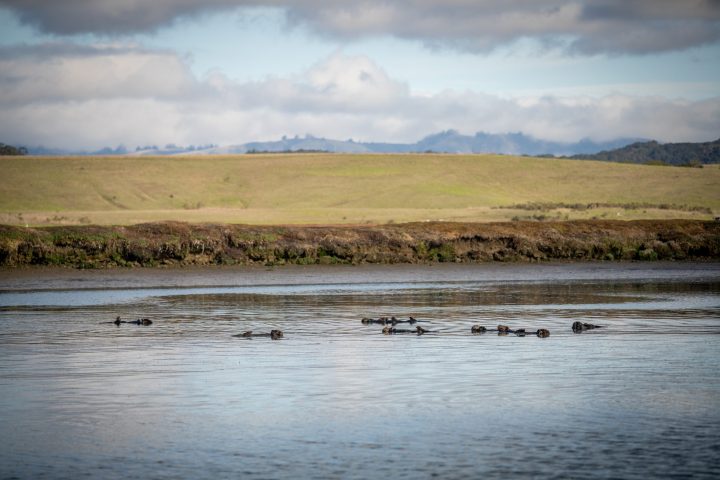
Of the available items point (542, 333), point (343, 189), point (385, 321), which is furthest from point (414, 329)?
point (343, 189)

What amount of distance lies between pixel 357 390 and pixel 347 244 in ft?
96.9

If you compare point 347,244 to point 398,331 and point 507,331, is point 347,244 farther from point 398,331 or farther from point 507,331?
point 507,331

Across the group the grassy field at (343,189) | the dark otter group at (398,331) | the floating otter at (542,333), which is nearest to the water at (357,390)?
the floating otter at (542,333)

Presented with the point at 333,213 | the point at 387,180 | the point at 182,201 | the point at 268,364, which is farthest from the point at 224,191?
the point at 268,364

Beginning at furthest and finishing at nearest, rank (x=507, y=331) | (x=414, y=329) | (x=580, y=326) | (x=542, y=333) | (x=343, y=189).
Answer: (x=343, y=189)
(x=414, y=329)
(x=580, y=326)
(x=507, y=331)
(x=542, y=333)

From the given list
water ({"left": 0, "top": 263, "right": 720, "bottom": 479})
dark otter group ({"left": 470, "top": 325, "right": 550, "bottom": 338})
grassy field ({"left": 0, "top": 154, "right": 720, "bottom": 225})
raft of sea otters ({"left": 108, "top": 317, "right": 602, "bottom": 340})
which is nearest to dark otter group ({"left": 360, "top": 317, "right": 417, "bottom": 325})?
raft of sea otters ({"left": 108, "top": 317, "right": 602, "bottom": 340})

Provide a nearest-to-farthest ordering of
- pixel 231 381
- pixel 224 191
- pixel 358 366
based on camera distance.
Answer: pixel 231 381, pixel 358 366, pixel 224 191

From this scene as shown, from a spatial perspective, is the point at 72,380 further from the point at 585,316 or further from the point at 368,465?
the point at 585,316

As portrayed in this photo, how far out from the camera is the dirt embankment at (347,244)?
43875mm

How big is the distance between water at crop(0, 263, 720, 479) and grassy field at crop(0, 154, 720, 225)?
3574 centimetres

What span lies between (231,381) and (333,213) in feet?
181

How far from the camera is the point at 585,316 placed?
27.5 meters

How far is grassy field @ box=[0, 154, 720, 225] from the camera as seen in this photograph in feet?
235

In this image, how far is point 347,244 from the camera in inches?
1844
